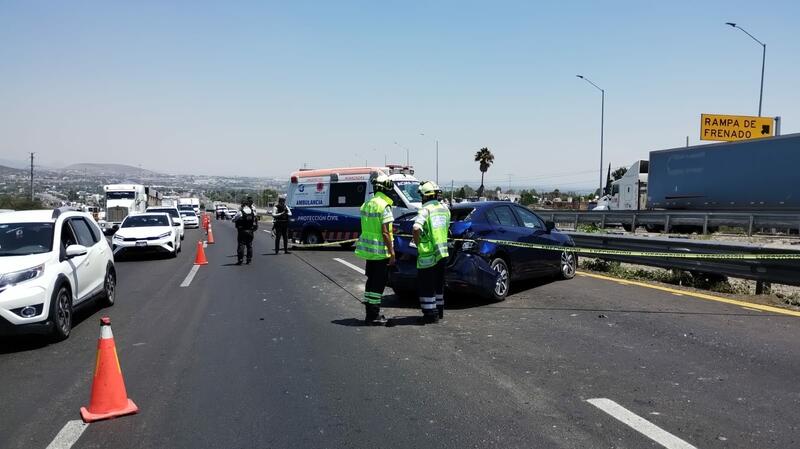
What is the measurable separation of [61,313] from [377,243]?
13.0 ft

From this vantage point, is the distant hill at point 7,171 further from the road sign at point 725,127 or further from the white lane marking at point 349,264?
the white lane marking at point 349,264

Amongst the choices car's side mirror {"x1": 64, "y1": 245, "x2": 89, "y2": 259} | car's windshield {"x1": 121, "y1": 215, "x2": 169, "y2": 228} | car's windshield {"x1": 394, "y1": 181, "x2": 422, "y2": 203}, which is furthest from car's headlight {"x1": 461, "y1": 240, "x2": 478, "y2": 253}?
car's windshield {"x1": 121, "y1": 215, "x2": 169, "y2": 228}

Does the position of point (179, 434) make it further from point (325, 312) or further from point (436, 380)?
point (325, 312)

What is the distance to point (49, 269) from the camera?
7.23 meters

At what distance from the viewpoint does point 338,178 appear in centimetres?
2144

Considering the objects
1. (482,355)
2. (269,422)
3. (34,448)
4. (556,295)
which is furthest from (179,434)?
(556,295)

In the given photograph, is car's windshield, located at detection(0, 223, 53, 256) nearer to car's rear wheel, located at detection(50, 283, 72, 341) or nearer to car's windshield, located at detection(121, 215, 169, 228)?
car's rear wheel, located at detection(50, 283, 72, 341)

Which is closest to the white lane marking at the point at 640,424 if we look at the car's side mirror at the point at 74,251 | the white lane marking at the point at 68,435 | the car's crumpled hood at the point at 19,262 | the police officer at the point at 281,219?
the white lane marking at the point at 68,435

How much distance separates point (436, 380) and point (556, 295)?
5.19 m

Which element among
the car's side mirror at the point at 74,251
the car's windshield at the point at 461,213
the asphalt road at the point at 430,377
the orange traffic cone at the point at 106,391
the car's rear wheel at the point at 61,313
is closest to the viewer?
the asphalt road at the point at 430,377

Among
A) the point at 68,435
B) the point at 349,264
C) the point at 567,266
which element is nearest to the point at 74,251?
the point at 68,435

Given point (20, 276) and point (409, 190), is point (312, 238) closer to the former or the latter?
point (409, 190)

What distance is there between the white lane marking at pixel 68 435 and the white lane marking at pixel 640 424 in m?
3.96

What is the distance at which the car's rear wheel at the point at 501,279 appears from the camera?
9.58 m
